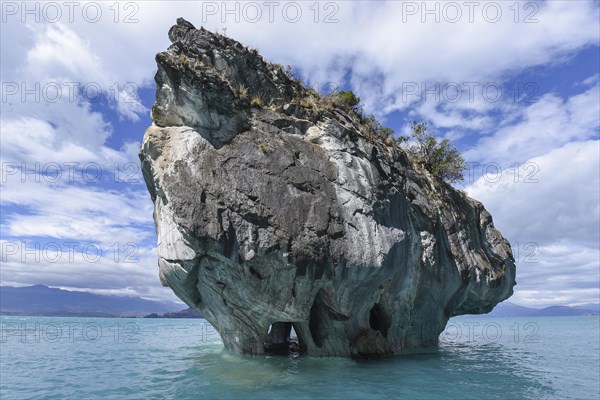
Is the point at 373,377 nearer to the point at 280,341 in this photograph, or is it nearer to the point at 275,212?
the point at 275,212

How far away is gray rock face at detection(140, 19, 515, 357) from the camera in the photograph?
615 inches

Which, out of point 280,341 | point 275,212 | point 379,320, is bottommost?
point 280,341

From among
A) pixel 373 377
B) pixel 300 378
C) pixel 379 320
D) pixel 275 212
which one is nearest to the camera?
pixel 300 378

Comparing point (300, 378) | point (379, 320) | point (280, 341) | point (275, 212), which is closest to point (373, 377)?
point (300, 378)

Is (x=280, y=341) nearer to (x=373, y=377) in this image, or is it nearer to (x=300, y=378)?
(x=300, y=378)

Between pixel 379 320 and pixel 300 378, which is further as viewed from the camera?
pixel 379 320

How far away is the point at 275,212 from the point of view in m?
15.9

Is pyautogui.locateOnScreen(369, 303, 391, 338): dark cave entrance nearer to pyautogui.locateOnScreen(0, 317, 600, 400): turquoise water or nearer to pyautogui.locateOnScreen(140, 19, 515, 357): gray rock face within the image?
pyautogui.locateOnScreen(140, 19, 515, 357): gray rock face

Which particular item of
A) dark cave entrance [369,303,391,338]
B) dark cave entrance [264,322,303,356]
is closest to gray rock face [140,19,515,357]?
dark cave entrance [369,303,391,338]

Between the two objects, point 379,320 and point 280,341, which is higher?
point 379,320

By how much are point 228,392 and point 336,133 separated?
41.7ft

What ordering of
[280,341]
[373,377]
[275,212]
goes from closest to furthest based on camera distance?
[373,377] → [275,212] → [280,341]

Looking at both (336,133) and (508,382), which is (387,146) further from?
(508,382)

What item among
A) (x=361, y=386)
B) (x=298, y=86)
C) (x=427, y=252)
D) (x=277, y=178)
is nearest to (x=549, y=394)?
(x=361, y=386)
